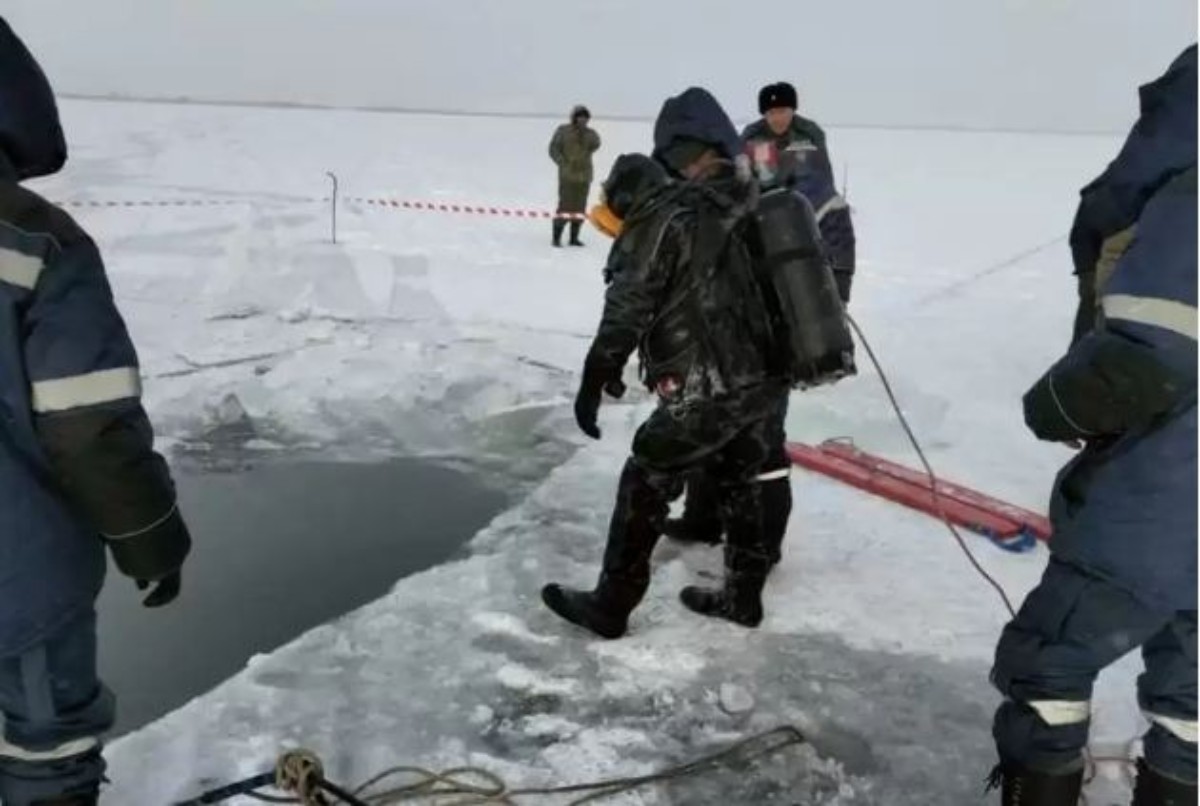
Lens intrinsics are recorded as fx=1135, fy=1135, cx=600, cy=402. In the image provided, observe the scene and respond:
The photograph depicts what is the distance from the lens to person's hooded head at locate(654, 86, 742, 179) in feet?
11.4

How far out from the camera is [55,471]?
234cm

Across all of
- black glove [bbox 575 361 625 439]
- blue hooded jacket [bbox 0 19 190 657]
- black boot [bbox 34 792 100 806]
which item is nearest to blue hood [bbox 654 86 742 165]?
black glove [bbox 575 361 625 439]

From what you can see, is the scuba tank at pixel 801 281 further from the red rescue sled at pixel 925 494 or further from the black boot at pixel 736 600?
the red rescue sled at pixel 925 494

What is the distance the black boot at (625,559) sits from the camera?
12.3ft

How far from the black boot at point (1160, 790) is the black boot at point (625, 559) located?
5.34ft

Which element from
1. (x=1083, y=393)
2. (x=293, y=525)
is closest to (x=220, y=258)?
(x=293, y=525)

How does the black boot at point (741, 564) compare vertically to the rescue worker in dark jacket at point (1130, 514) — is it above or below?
below

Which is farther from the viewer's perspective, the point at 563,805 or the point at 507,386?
the point at 507,386

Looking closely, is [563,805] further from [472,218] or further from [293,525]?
[472,218]

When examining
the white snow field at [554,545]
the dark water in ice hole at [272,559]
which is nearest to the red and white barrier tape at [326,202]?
the white snow field at [554,545]

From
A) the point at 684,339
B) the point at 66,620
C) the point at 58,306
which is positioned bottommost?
the point at 66,620

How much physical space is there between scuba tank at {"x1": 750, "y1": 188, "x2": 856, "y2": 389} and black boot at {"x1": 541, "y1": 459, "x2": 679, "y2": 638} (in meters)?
0.65

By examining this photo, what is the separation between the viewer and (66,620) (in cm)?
245

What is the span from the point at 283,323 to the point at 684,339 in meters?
5.84
